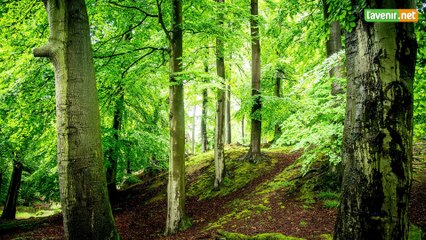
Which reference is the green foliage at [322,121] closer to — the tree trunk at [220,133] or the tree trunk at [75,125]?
the tree trunk at [75,125]

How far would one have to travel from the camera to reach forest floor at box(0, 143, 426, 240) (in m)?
5.76

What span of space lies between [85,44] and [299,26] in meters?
6.95

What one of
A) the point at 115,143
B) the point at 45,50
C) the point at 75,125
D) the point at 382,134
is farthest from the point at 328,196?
the point at 115,143

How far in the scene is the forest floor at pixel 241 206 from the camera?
576cm

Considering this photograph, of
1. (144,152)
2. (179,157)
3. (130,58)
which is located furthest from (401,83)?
(144,152)

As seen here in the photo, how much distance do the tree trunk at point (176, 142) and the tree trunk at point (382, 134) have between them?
572 cm

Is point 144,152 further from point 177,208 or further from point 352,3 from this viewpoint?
point 352,3

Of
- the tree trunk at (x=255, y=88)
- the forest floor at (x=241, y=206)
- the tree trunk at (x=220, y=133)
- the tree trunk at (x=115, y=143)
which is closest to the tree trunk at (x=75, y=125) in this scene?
the forest floor at (x=241, y=206)

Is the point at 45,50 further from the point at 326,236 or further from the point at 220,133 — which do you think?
the point at 220,133

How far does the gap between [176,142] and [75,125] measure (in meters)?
4.39

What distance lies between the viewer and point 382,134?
2.02 meters

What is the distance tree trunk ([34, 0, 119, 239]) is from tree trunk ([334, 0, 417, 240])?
2.83m

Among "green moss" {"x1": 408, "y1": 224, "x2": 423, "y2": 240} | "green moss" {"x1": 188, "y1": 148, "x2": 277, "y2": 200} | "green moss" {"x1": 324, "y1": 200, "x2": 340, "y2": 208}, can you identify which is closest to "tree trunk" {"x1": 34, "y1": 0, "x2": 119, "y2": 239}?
"green moss" {"x1": 408, "y1": 224, "x2": 423, "y2": 240}

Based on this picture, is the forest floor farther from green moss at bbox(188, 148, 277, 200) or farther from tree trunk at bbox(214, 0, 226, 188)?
tree trunk at bbox(214, 0, 226, 188)
